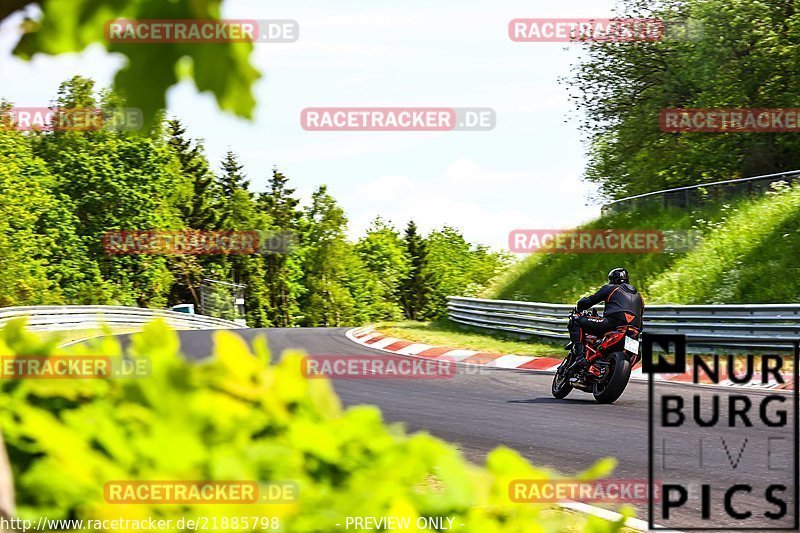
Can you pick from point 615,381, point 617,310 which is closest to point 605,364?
point 615,381

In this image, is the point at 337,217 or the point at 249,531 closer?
the point at 249,531

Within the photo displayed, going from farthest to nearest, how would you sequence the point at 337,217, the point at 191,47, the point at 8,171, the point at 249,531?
the point at 337,217
the point at 8,171
the point at 191,47
the point at 249,531

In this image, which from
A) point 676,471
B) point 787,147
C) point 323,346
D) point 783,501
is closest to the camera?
point 783,501

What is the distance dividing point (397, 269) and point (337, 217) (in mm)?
25416

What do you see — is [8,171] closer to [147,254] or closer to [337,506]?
[147,254]

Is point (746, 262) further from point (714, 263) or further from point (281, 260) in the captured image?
point (281, 260)

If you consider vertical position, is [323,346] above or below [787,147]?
below

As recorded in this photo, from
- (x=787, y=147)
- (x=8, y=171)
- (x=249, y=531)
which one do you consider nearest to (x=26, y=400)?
(x=249, y=531)

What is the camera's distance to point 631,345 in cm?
1045

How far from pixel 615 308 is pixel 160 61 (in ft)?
30.5

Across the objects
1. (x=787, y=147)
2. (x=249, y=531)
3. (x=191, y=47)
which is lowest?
(x=249, y=531)

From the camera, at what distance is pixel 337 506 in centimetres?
168

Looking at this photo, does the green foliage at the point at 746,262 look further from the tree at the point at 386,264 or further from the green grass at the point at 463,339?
the tree at the point at 386,264

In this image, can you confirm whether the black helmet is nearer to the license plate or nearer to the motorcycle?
the motorcycle
